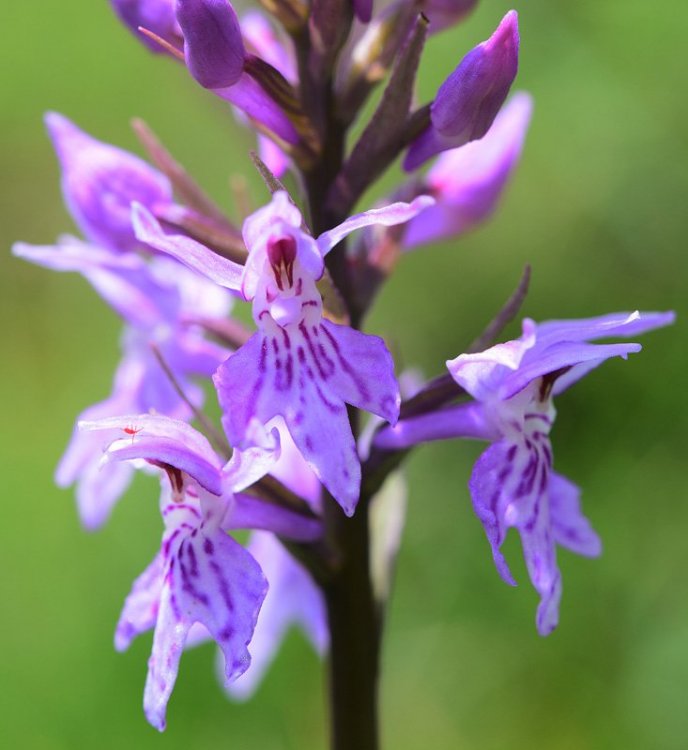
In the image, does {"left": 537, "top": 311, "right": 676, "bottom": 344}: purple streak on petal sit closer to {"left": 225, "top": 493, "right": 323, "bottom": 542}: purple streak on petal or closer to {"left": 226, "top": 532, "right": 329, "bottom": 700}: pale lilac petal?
{"left": 225, "top": 493, "right": 323, "bottom": 542}: purple streak on petal

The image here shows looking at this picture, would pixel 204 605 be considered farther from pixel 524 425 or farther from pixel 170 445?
pixel 524 425

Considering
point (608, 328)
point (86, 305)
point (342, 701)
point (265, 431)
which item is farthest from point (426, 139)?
point (86, 305)

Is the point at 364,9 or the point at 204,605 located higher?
the point at 364,9

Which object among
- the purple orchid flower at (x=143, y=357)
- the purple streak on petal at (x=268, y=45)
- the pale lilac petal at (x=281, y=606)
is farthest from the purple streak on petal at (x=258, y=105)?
the pale lilac petal at (x=281, y=606)

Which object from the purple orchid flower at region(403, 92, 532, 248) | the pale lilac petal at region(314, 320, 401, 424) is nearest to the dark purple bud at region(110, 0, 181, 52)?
the purple orchid flower at region(403, 92, 532, 248)

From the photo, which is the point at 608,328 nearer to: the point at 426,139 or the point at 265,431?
the point at 426,139

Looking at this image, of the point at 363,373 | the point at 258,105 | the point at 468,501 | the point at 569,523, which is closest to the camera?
the point at 363,373

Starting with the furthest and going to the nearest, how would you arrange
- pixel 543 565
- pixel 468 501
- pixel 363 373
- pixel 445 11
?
pixel 468 501 < pixel 445 11 < pixel 543 565 < pixel 363 373

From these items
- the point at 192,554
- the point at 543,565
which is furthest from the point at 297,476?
the point at 543,565
